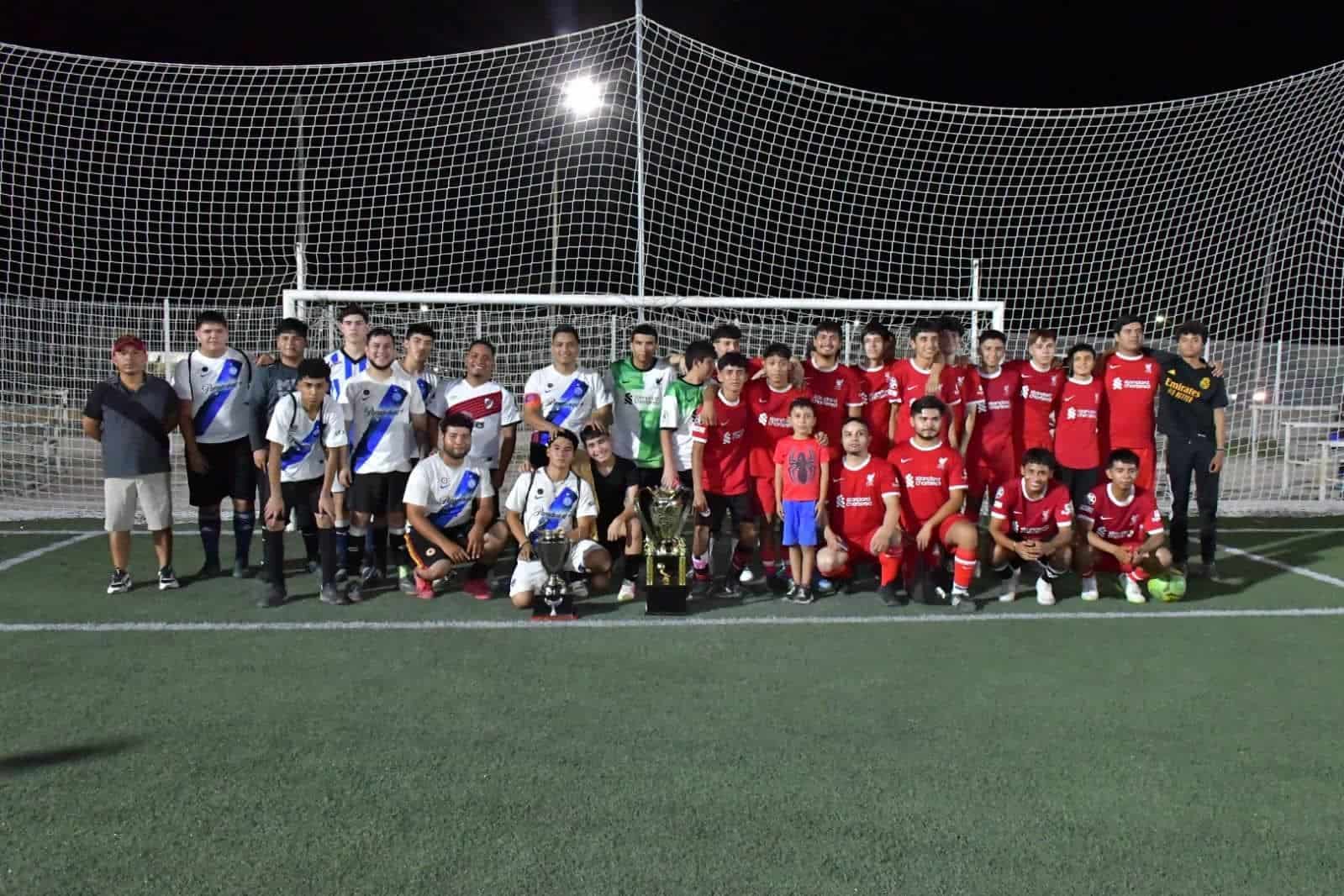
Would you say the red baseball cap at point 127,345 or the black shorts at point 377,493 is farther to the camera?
the black shorts at point 377,493

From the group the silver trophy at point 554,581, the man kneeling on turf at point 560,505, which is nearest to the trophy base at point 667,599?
the silver trophy at point 554,581

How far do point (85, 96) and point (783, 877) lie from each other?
378 inches

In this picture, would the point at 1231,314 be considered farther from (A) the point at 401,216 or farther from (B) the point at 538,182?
(A) the point at 401,216

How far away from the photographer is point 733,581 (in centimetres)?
581

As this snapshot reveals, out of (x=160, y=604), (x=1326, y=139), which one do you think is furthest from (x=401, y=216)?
(x=1326, y=139)

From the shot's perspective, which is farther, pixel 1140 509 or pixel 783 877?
pixel 1140 509

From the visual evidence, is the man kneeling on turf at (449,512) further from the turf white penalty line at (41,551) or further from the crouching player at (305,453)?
the turf white penalty line at (41,551)

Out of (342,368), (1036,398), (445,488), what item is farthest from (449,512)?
(1036,398)

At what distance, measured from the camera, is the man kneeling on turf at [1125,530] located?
18.6 feet

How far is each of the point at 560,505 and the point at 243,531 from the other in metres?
2.18

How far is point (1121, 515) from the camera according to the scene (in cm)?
580

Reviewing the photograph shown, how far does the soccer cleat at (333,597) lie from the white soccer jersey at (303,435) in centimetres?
70

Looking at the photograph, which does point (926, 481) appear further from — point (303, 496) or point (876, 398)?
point (303, 496)

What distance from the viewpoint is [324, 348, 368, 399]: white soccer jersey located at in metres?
5.88
